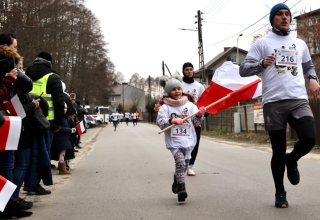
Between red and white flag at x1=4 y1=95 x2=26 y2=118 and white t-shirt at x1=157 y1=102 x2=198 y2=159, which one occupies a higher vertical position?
red and white flag at x1=4 y1=95 x2=26 y2=118

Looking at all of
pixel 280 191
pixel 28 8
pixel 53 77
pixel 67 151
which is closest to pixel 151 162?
pixel 67 151

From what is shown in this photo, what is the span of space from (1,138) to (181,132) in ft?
7.96

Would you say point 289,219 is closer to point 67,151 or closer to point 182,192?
point 182,192

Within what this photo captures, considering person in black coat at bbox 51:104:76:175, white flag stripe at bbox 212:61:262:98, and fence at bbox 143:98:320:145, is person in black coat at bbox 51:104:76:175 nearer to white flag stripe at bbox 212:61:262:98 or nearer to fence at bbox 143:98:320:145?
white flag stripe at bbox 212:61:262:98

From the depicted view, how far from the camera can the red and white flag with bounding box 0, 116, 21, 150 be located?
469cm

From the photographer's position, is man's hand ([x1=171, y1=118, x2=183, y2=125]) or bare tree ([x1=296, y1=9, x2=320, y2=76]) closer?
man's hand ([x1=171, y1=118, x2=183, y2=125])

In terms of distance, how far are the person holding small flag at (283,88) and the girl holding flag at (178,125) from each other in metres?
1.15

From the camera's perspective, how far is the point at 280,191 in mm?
5352

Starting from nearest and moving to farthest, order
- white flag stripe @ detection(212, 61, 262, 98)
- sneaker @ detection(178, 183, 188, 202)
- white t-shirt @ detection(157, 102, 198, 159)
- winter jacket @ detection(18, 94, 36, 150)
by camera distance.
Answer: winter jacket @ detection(18, 94, 36, 150) → sneaker @ detection(178, 183, 188, 202) → white t-shirt @ detection(157, 102, 198, 159) → white flag stripe @ detection(212, 61, 262, 98)

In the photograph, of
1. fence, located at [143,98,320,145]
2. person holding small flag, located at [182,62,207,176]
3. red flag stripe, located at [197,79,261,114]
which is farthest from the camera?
fence, located at [143,98,320,145]

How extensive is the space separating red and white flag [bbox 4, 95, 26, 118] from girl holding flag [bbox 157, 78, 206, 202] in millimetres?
1793

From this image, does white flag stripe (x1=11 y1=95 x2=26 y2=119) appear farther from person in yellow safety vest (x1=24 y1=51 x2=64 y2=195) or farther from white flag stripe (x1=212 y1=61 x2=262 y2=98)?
white flag stripe (x1=212 y1=61 x2=262 y2=98)

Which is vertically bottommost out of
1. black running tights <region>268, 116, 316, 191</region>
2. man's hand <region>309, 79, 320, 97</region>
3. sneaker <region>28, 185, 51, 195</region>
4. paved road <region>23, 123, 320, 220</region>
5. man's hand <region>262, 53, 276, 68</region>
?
paved road <region>23, 123, 320, 220</region>

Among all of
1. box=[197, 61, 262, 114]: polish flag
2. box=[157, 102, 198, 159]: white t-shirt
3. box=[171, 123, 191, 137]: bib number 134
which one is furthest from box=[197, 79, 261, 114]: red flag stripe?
box=[171, 123, 191, 137]: bib number 134
